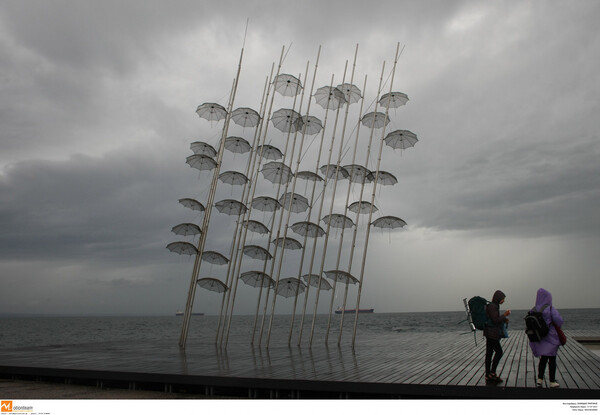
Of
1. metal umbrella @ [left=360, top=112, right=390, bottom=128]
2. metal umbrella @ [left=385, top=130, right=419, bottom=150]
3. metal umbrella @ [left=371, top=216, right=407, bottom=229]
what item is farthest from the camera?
metal umbrella @ [left=360, top=112, right=390, bottom=128]

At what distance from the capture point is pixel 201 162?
1867cm

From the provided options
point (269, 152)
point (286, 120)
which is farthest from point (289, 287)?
point (286, 120)

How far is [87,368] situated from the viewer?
447 inches

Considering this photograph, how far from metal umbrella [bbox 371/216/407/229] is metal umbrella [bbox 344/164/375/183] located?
1.88 metres

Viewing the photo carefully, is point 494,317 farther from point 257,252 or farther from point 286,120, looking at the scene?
point 286,120

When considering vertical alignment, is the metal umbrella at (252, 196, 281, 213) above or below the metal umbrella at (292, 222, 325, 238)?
above

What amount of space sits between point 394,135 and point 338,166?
101 inches

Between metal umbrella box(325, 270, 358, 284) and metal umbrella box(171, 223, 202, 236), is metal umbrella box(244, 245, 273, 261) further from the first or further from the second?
metal umbrella box(325, 270, 358, 284)

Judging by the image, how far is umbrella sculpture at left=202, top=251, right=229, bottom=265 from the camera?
18.1 metres

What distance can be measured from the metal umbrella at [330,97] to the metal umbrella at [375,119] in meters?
1.28

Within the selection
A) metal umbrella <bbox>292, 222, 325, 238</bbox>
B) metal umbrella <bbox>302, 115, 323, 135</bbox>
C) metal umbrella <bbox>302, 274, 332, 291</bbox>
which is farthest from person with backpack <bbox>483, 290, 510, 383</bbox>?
metal umbrella <bbox>302, 115, 323, 135</bbox>


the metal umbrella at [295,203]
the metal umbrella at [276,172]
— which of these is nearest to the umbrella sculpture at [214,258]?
the metal umbrella at [295,203]

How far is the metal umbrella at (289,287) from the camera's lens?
1819cm
